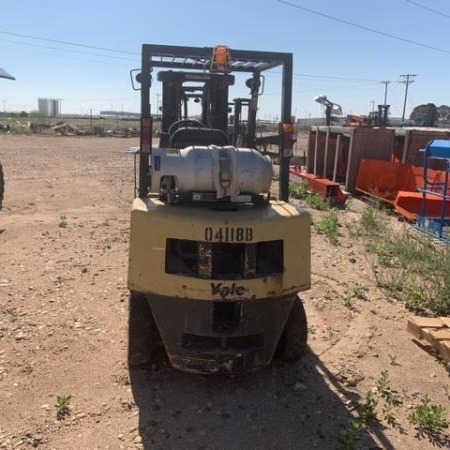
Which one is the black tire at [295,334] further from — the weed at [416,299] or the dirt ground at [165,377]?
the weed at [416,299]

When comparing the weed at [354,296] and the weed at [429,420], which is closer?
the weed at [429,420]

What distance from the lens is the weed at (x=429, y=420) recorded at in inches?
141

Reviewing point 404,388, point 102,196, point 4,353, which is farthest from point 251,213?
point 102,196

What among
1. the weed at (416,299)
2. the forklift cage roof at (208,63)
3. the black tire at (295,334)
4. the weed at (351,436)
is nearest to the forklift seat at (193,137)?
the forklift cage roof at (208,63)

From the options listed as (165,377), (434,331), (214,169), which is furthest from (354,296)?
(214,169)

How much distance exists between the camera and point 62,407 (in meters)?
3.66

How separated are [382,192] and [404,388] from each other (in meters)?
10.1

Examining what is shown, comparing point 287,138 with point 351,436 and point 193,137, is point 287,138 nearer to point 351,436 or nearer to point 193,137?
point 193,137

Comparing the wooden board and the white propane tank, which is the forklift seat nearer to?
the white propane tank

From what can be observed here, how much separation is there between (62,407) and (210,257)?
4.63ft

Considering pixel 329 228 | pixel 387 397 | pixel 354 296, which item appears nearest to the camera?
pixel 387 397

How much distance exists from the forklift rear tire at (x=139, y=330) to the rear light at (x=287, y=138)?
62.4 inches

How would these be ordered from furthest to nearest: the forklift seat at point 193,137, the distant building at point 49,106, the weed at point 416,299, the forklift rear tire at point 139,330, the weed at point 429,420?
the distant building at point 49,106 < the weed at point 416,299 < the forklift seat at point 193,137 < the forklift rear tire at point 139,330 < the weed at point 429,420

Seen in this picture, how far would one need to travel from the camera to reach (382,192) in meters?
13.7
